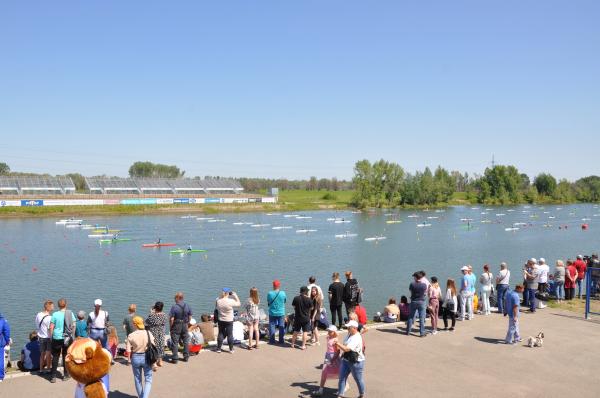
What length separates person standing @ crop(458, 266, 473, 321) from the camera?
18.0 metres

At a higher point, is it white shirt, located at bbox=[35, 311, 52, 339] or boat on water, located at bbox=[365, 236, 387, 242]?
white shirt, located at bbox=[35, 311, 52, 339]

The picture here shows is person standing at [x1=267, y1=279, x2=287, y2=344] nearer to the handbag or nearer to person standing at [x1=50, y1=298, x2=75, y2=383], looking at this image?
the handbag

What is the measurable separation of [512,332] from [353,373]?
6708 millimetres

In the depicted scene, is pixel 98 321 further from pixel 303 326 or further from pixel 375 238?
pixel 375 238

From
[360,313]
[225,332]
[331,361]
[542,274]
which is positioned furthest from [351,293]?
[542,274]

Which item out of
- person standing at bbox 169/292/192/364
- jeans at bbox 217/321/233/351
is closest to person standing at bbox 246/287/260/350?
jeans at bbox 217/321/233/351

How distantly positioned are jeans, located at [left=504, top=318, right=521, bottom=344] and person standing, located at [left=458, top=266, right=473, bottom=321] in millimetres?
2470

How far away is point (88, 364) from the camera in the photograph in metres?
6.16

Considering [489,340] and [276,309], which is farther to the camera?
[489,340]

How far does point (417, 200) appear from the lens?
174625 mm

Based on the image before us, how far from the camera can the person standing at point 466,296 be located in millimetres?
17953

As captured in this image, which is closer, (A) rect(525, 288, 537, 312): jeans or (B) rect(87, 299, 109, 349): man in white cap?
(B) rect(87, 299, 109, 349): man in white cap

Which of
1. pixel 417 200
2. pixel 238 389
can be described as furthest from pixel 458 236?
pixel 417 200

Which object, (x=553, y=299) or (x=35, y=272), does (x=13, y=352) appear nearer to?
(x=553, y=299)
